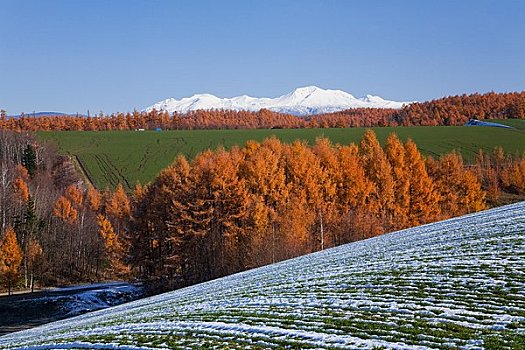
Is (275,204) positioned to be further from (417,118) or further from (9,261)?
(417,118)

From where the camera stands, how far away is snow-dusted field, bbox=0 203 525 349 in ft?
45.0

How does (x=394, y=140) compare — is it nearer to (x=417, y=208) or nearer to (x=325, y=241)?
(x=417, y=208)

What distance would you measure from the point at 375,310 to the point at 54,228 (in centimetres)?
7747

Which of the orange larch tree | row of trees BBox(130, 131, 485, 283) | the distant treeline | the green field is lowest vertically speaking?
the orange larch tree

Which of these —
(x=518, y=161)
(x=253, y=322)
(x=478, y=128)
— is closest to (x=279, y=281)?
(x=253, y=322)

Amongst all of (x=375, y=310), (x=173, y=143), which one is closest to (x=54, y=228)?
(x=173, y=143)

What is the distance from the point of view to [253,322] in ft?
55.9

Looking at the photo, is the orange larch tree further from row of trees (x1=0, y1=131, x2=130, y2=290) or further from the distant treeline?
the distant treeline

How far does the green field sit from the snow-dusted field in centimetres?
8730

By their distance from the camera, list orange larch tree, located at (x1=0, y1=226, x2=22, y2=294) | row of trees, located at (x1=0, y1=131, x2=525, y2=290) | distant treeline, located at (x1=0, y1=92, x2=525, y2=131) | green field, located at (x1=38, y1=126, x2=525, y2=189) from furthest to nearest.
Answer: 1. distant treeline, located at (x1=0, y1=92, x2=525, y2=131)
2. green field, located at (x1=38, y1=126, x2=525, y2=189)
3. orange larch tree, located at (x1=0, y1=226, x2=22, y2=294)
4. row of trees, located at (x1=0, y1=131, x2=525, y2=290)

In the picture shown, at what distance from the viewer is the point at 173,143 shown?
133000mm

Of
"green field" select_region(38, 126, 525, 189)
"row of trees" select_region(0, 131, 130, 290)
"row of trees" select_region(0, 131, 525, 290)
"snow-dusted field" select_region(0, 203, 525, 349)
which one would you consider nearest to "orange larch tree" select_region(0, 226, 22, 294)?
"row of trees" select_region(0, 131, 130, 290)

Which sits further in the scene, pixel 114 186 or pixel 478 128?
pixel 478 128

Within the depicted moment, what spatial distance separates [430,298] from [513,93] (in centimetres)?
19169
